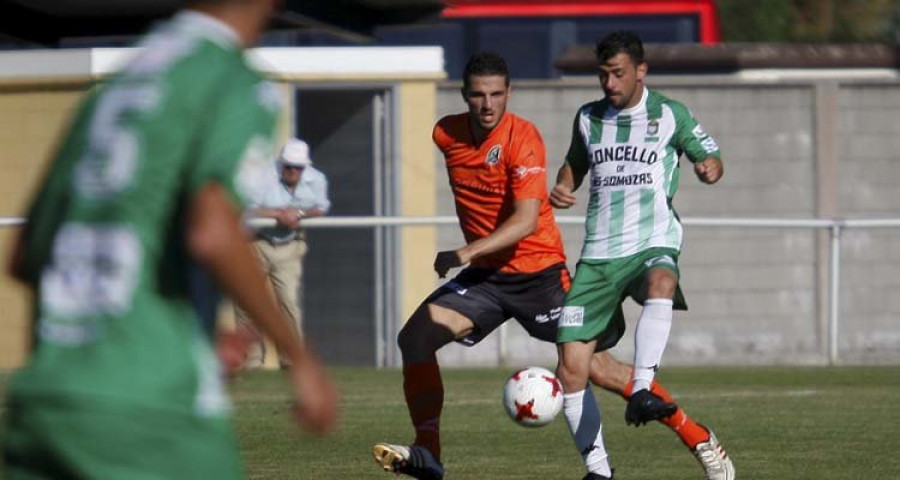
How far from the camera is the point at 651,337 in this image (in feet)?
26.9

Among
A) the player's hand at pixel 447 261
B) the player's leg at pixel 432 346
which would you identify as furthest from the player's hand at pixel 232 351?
the player's leg at pixel 432 346

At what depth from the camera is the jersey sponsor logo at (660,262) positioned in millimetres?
8391

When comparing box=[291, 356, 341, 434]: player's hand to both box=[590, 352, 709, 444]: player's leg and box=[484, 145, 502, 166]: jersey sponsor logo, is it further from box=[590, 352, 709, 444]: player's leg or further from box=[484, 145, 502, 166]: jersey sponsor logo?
box=[484, 145, 502, 166]: jersey sponsor logo

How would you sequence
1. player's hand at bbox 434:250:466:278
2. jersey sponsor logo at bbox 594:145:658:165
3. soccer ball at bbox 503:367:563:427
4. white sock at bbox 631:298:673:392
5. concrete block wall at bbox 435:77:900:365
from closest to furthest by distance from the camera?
player's hand at bbox 434:250:466:278 < soccer ball at bbox 503:367:563:427 < white sock at bbox 631:298:673:392 < jersey sponsor logo at bbox 594:145:658:165 < concrete block wall at bbox 435:77:900:365

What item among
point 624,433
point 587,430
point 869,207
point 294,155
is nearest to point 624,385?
point 587,430

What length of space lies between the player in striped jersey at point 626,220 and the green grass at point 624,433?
0.61 meters

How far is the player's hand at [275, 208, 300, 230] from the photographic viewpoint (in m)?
15.7

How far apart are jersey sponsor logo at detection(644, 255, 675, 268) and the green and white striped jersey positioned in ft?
0.19

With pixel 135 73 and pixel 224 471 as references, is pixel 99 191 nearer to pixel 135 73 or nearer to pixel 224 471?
pixel 135 73

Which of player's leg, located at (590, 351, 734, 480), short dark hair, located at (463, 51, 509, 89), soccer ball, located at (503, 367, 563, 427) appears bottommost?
player's leg, located at (590, 351, 734, 480)

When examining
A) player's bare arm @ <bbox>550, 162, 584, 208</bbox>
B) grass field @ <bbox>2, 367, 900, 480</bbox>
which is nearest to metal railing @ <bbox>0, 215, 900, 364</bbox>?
grass field @ <bbox>2, 367, 900, 480</bbox>

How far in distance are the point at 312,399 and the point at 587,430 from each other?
477 centimetres

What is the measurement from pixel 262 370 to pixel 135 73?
13.2 metres

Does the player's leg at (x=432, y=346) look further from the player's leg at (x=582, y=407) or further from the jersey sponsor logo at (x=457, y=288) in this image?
the player's leg at (x=582, y=407)
